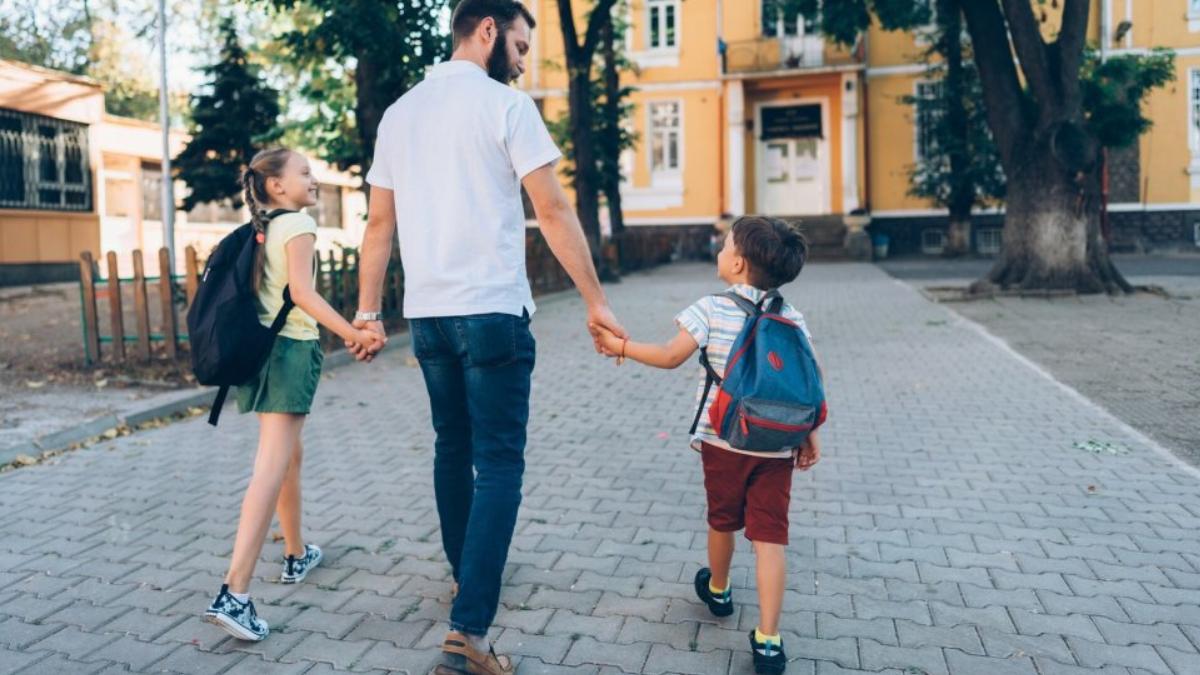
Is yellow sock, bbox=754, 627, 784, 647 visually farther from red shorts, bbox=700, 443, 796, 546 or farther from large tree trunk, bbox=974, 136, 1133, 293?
large tree trunk, bbox=974, 136, 1133, 293

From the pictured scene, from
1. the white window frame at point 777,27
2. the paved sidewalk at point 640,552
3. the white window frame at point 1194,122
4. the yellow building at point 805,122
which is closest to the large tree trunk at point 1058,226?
the paved sidewalk at point 640,552

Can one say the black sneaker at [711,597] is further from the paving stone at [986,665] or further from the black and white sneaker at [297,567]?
the black and white sneaker at [297,567]

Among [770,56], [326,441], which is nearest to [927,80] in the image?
[770,56]

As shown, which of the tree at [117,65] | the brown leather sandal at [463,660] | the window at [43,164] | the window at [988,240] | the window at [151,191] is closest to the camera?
the brown leather sandal at [463,660]

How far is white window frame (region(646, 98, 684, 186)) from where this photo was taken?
3306cm

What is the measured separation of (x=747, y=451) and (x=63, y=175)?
23.0m

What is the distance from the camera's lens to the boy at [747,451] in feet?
10.7

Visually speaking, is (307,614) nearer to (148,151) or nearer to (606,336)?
(606,336)

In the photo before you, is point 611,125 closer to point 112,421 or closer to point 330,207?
point 112,421

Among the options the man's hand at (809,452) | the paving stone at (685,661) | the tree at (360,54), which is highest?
the tree at (360,54)

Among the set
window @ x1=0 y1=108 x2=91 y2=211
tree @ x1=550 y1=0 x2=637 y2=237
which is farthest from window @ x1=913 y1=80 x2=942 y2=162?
window @ x1=0 y1=108 x2=91 y2=211

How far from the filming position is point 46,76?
21.5 meters

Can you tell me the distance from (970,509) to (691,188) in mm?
28458

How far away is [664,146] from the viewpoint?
109 ft
